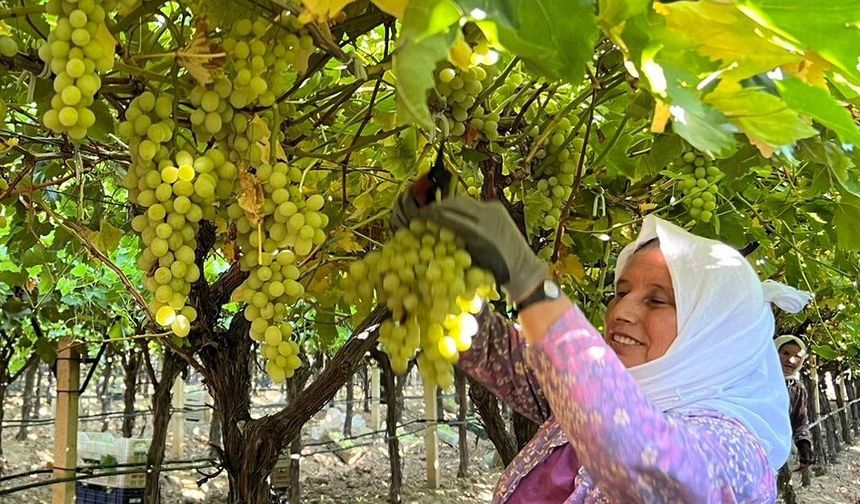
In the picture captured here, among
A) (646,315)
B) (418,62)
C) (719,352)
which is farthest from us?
(646,315)

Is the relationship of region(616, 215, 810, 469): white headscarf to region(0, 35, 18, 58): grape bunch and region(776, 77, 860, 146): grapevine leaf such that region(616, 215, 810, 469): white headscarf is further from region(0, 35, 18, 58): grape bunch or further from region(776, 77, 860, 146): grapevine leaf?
region(0, 35, 18, 58): grape bunch

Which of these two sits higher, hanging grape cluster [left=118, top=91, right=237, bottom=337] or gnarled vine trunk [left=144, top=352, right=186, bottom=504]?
hanging grape cluster [left=118, top=91, right=237, bottom=337]

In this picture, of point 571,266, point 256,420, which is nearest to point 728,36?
point 571,266

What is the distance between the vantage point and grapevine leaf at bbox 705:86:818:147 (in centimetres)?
74

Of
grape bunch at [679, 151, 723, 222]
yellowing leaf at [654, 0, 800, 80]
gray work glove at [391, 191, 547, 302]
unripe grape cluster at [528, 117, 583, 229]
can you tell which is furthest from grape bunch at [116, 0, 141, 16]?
grape bunch at [679, 151, 723, 222]

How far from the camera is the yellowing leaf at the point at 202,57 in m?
0.89

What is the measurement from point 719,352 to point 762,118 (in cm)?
81

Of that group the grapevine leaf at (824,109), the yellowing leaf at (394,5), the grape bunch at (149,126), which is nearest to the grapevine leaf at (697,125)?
the grapevine leaf at (824,109)

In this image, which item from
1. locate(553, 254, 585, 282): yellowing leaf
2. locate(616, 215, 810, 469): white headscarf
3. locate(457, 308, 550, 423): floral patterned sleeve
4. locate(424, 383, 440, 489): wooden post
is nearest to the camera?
locate(616, 215, 810, 469): white headscarf

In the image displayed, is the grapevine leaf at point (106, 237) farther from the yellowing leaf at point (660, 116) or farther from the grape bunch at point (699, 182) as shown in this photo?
the yellowing leaf at point (660, 116)

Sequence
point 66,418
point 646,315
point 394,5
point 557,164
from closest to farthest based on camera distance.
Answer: point 394,5
point 646,315
point 557,164
point 66,418

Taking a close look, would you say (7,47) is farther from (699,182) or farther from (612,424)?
(699,182)

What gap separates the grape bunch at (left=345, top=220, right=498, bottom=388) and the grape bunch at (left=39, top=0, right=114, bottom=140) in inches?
15.0

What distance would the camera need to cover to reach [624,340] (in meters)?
1.64
